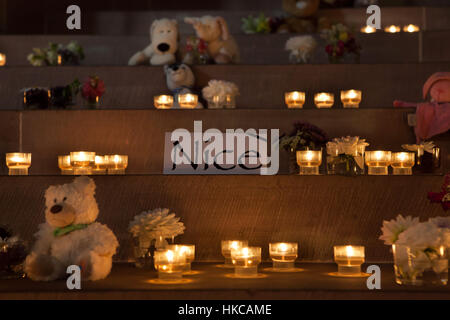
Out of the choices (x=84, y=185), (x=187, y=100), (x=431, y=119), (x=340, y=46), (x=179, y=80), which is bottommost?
(x=84, y=185)

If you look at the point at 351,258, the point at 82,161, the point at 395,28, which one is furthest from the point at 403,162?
the point at 395,28

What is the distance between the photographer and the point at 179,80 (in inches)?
142

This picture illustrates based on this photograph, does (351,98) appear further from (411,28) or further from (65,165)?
(411,28)

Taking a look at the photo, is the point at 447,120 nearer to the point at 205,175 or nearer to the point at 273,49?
the point at 205,175

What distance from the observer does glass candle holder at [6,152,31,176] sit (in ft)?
9.25

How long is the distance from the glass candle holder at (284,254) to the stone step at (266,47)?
7.27ft

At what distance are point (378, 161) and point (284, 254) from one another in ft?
1.82

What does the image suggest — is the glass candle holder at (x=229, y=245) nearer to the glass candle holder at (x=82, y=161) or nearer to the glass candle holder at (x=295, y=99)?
the glass candle holder at (x=82, y=161)

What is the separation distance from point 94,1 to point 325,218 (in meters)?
4.45

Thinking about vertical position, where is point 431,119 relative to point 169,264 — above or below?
above

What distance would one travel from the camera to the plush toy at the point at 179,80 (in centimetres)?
360

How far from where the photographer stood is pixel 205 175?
106 inches

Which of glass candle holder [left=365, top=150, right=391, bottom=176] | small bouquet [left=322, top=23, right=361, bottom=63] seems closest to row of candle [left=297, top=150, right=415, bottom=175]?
glass candle holder [left=365, top=150, right=391, bottom=176]

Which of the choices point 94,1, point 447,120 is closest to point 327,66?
point 447,120
